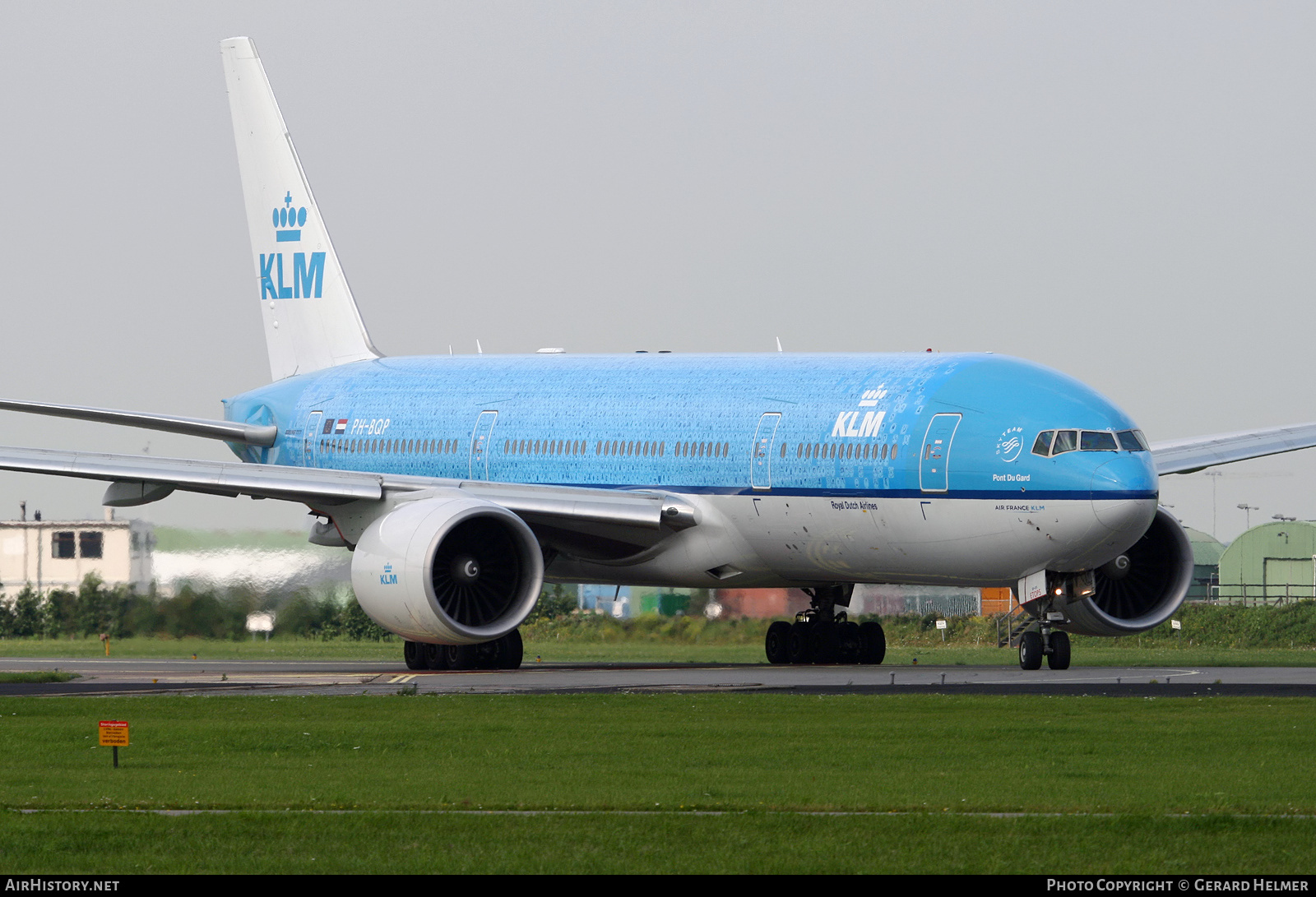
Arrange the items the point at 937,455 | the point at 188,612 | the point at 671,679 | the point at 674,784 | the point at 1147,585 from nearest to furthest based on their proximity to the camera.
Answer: the point at 674,784, the point at 937,455, the point at 671,679, the point at 1147,585, the point at 188,612

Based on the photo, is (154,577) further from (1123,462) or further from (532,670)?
(1123,462)

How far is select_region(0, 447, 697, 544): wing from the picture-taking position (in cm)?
2817

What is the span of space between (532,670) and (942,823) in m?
17.6

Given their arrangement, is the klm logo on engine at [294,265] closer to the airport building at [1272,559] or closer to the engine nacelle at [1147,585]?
the engine nacelle at [1147,585]

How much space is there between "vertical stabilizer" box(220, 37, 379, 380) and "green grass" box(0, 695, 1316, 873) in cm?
1713

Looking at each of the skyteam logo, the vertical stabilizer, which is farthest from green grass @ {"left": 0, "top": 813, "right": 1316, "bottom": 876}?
the vertical stabilizer

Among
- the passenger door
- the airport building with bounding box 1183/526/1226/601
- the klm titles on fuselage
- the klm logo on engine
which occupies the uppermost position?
the klm logo on engine

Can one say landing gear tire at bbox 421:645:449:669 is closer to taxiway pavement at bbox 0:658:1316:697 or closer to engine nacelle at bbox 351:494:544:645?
taxiway pavement at bbox 0:658:1316:697

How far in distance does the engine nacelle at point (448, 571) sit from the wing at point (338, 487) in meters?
0.77

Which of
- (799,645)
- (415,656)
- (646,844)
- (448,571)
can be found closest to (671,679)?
(448,571)

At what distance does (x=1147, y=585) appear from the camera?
29.3 meters

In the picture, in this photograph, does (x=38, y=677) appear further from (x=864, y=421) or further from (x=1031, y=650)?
(x=1031, y=650)

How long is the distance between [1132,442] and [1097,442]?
24.1 inches
